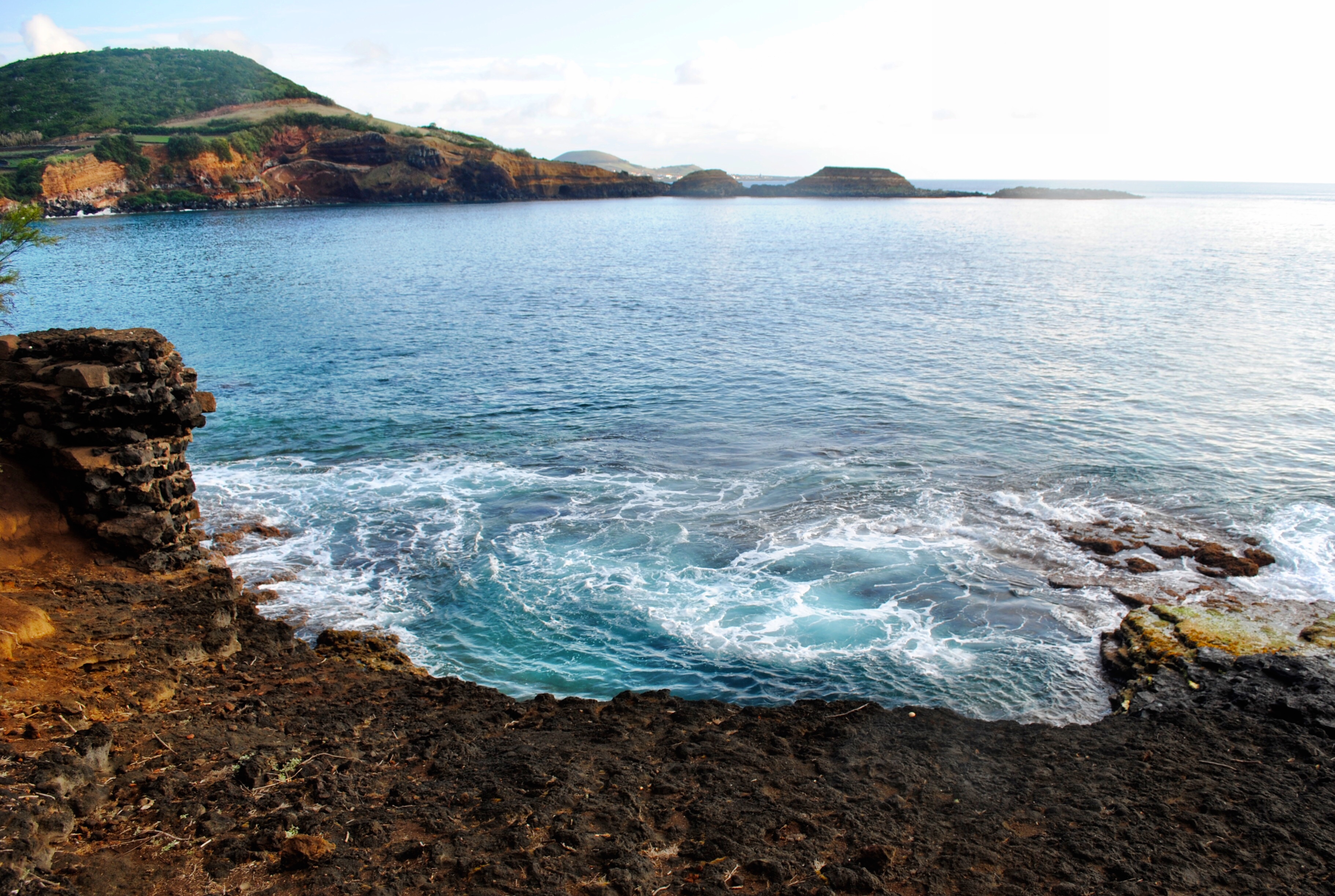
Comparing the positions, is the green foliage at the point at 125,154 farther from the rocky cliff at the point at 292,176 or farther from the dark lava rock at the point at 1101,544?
the dark lava rock at the point at 1101,544

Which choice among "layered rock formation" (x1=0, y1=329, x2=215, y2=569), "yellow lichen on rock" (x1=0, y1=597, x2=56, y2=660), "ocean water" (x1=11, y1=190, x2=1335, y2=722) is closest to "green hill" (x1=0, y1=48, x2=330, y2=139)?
"ocean water" (x1=11, y1=190, x2=1335, y2=722)

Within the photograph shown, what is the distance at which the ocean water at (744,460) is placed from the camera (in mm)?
17609

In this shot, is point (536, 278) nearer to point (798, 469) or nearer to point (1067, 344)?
point (1067, 344)

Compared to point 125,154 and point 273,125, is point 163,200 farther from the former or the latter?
point 273,125

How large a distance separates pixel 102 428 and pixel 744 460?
758 inches

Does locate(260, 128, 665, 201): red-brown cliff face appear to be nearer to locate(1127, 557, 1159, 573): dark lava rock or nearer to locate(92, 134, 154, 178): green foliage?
locate(92, 134, 154, 178): green foliage

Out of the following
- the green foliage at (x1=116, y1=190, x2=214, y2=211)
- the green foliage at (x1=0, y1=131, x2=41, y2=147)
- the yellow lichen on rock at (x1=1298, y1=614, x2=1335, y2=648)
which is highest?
the green foliage at (x1=0, y1=131, x2=41, y2=147)

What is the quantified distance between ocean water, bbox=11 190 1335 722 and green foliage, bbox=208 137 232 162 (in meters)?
103

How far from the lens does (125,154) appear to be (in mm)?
143125

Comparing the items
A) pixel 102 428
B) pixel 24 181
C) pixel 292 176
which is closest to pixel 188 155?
pixel 292 176

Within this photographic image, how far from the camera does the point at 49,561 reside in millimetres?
16438

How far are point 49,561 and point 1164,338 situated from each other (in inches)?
2147

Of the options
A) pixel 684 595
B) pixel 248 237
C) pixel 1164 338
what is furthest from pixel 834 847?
pixel 248 237

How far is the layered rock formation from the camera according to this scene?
17266mm
